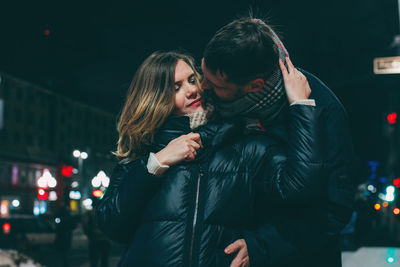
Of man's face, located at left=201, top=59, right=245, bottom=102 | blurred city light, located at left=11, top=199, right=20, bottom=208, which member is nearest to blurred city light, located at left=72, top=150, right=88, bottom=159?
blurred city light, located at left=11, top=199, right=20, bottom=208

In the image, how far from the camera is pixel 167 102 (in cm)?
247

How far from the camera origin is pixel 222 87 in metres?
2.17

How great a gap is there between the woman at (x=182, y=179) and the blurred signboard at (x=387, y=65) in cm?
225

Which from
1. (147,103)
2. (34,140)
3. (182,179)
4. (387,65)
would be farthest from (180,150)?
(34,140)

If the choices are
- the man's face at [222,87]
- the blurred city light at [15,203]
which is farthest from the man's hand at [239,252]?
the blurred city light at [15,203]

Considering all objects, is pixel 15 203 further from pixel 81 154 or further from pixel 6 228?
pixel 6 228

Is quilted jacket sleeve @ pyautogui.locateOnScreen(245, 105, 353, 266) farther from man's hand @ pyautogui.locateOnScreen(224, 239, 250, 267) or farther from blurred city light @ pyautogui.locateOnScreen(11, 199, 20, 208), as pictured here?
blurred city light @ pyautogui.locateOnScreen(11, 199, 20, 208)

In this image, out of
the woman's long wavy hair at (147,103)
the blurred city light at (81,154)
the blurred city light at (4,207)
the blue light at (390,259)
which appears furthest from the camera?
the blurred city light at (4,207)

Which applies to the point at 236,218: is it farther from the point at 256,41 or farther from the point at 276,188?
the point at 256,41

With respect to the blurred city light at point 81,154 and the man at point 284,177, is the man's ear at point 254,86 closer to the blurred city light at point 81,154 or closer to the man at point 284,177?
the man at point 284,177

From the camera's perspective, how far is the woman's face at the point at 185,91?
8.17 ft

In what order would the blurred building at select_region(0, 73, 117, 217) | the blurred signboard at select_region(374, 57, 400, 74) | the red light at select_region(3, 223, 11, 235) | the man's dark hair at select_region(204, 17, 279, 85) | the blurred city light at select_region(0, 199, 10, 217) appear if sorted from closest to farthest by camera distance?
the man's dark hair at select_region(204, 17, 279, 85) < the blurred signboard at select_region(374, 57, 400, 74) < the red light at select_region(3, 223, 11, 235) < the blurred city light at select_region(0, 199, 10, 217) < the blurred building at select_region(0, 73, 117, 217)

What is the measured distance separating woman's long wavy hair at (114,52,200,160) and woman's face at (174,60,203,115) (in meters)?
0.03

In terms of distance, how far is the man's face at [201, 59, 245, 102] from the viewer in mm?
2133
